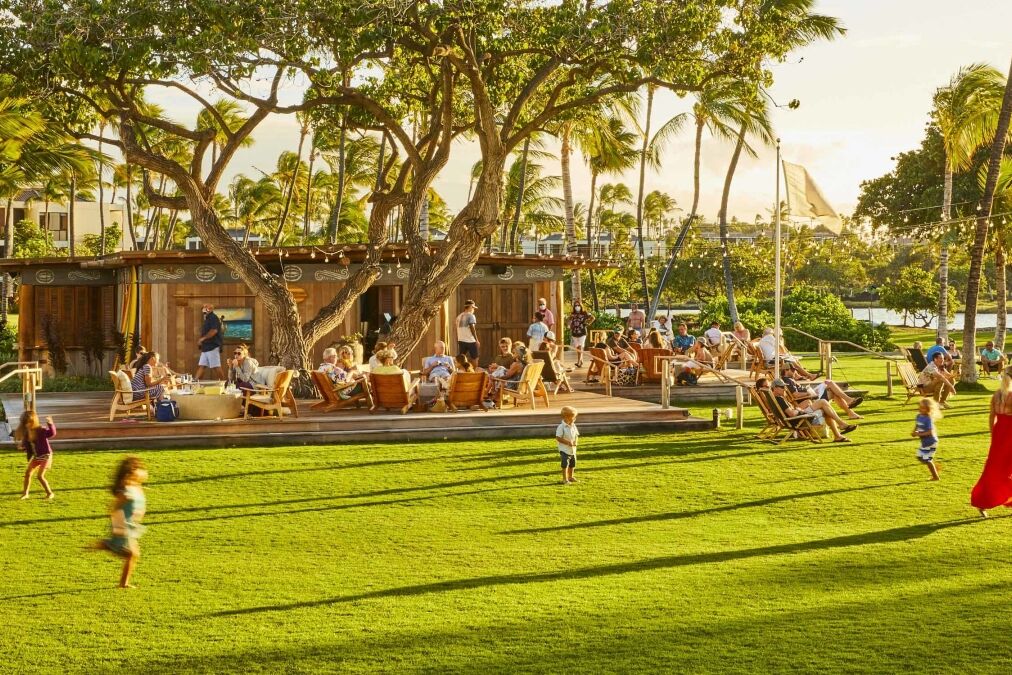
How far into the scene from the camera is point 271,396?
17.2 m

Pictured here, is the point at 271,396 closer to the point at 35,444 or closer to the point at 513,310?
the point at 35,444

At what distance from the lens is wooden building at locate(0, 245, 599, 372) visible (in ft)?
Result: 81.6

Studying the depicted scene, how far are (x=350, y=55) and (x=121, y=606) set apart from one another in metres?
12.2

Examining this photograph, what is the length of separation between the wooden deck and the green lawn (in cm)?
81

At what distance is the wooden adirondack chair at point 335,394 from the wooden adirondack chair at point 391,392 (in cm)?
12

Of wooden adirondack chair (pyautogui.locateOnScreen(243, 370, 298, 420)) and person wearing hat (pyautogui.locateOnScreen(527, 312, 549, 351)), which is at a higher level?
person wearing hat (pyautogui.locateOnScreen(527, 312, 549, 351))

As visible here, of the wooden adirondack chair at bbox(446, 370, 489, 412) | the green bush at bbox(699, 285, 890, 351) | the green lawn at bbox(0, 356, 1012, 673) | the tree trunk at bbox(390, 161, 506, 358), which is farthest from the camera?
the green bush at bbox(699, 285, 890, 351)

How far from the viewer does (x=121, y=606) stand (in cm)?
838

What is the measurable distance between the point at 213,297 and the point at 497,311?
6.08 meters

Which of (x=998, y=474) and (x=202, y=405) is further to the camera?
(x=202, y=405)

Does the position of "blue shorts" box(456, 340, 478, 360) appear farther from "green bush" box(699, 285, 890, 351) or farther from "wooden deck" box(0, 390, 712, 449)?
"green bush" box(699, 285, 890, 351)

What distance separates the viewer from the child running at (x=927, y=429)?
42.6 feet

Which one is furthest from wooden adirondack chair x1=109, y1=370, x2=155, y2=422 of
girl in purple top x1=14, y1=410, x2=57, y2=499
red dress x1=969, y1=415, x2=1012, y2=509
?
red dress x1=969, y1=415, x2=1012, y2=509

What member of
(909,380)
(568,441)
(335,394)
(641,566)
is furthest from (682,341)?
(641,566)
